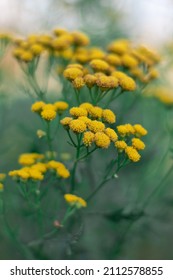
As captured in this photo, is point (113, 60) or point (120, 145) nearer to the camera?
point (120, 145)

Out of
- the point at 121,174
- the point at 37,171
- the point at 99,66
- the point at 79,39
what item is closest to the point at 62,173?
the point at 37,171

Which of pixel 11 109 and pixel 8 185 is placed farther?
pixel 11 109

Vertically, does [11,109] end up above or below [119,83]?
below

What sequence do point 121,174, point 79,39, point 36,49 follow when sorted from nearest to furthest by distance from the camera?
point 36,49
point 79,39
point 121,174

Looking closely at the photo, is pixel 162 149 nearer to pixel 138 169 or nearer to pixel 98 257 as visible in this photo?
pixel 138 169

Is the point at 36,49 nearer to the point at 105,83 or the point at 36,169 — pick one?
the point at 105,83

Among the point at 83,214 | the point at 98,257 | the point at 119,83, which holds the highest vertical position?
the point at 119,83
